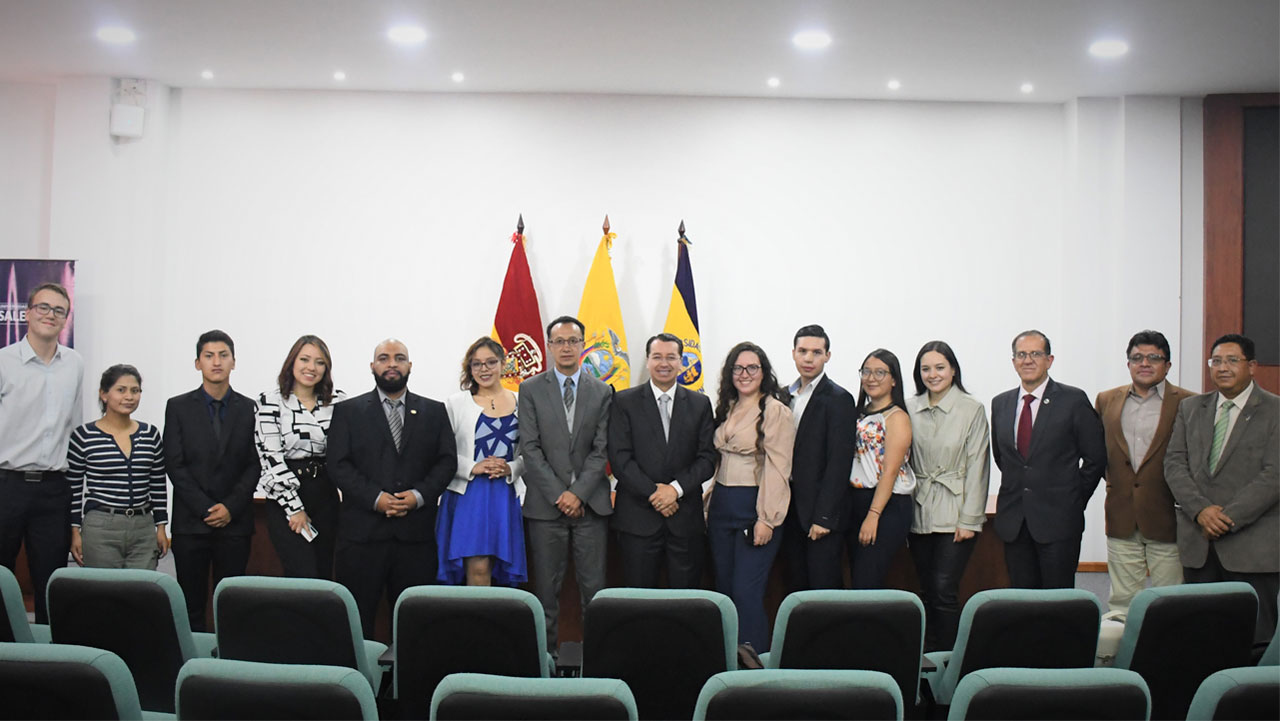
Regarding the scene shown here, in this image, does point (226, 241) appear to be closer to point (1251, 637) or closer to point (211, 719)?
point (211, 719)

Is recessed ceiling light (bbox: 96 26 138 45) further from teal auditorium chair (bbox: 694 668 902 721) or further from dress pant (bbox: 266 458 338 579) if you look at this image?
teal auditorium chair (bbox: 694 668 902 721)

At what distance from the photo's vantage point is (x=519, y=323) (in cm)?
696

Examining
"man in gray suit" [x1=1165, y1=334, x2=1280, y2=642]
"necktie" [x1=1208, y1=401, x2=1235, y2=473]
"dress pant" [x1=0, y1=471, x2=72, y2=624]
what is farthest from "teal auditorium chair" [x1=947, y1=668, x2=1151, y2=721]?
"dress pant" [x1=0, y1=471, x2=72, y2=624]

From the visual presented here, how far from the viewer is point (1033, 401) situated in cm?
433

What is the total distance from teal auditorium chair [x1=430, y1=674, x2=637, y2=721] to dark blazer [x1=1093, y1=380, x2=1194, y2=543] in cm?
346

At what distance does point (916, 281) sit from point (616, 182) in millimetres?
2529

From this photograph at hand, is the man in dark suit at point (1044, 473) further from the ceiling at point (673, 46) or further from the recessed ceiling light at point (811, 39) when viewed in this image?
the recessed ceiling light at point (811, 39)

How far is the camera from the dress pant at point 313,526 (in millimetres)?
4148

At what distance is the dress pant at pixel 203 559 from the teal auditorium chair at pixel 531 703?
9.10 feet

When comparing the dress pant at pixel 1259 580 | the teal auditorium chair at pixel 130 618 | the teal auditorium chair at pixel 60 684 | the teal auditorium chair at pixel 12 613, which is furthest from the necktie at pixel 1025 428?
the teal auditorium chair at pixel 12 613

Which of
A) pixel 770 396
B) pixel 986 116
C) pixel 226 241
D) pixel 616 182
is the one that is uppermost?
pixel 986 116

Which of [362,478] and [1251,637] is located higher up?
[362,478]

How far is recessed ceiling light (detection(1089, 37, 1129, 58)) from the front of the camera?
19.4 ft

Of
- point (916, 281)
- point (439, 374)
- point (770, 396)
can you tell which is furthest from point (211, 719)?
point (916, 281)
